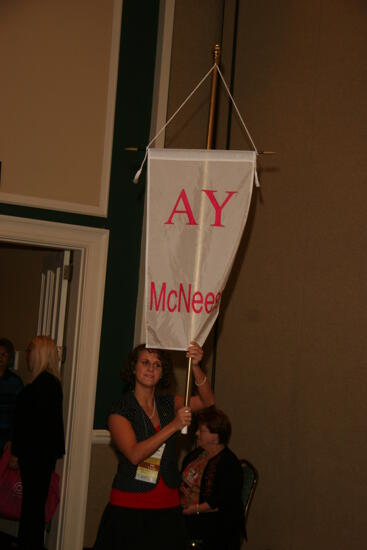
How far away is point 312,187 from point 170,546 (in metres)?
2.45

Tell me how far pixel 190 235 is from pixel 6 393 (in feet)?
9.14

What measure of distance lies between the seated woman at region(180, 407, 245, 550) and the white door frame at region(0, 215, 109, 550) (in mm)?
1130

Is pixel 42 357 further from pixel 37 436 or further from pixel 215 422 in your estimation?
pixel 215 422

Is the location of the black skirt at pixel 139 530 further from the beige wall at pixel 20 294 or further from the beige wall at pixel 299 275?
the beige wall at pixel 20 294

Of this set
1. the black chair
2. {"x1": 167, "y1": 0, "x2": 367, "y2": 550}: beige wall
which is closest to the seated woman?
the black chair

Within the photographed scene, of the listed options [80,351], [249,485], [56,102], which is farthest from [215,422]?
[56,102]

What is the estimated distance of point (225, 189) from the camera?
11.2ft

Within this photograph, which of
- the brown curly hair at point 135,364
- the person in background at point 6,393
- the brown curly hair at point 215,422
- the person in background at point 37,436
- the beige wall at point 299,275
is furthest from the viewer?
the person in background at point 6,393

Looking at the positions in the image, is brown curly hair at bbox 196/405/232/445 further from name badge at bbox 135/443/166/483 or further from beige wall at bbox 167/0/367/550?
name badge at bbox 135/443/166/483

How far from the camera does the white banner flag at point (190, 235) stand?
3354 millimetres

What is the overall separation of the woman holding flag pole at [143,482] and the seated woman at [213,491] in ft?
2.27

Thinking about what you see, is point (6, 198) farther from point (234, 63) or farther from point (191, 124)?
point (234, 63)

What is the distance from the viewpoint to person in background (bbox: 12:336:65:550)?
14.7 feet

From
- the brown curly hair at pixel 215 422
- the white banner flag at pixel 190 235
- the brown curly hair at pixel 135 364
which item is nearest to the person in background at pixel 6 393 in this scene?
the brown curly hair at pixel 215 422
